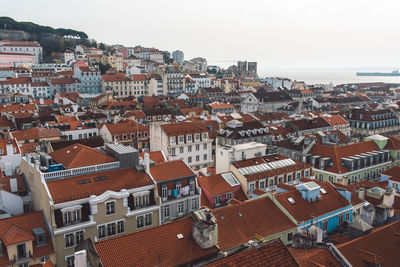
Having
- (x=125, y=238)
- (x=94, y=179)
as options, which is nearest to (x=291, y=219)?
(x=125, y=238)

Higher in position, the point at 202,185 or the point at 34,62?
the point at 34,62

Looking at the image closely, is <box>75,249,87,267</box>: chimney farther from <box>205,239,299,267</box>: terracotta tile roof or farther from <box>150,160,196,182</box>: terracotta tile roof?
<box>150,160,196,182</box>: terracotta tile roof

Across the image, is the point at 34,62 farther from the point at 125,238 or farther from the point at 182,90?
the point at 125,238

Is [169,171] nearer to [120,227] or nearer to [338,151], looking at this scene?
[120,227]

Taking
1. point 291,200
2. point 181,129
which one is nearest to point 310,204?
point 291,200

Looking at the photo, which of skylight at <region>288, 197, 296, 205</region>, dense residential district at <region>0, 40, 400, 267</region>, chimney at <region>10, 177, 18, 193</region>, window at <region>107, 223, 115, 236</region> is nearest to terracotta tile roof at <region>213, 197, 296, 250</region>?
dense residential district at <region>0, 40, 400, 267</region>

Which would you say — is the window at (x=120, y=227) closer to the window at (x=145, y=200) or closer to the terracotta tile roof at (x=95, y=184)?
the window at (x=145, y=200)
